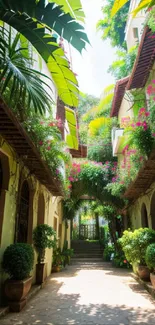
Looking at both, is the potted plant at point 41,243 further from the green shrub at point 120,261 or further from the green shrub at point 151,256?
the green shrub at point 120,261

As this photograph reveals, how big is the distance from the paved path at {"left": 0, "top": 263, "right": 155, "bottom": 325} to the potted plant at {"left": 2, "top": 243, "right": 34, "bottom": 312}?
0.30 meters

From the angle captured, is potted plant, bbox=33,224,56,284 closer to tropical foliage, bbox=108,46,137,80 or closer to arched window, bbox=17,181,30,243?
arched window, bbox=17,181,30,243

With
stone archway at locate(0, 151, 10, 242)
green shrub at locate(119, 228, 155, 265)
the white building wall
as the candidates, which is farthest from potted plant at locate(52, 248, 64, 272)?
the white building wall

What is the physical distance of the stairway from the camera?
17.6m

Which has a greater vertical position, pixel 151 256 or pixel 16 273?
pixel 151 256

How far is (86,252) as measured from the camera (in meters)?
20.1

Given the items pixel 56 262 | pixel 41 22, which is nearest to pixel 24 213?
pixel 56 262

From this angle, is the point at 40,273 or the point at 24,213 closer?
the point at 24,213

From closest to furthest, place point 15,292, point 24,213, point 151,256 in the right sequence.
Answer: point 15,292
point 151,256
point 24,213

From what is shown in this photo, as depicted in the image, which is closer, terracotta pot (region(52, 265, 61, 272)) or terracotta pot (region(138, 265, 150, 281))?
terracotta pot (region(138, 265, 150, 281))

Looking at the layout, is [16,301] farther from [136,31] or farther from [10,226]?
[136,31]

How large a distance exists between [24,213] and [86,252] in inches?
539

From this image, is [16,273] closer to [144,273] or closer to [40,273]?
[40,273]

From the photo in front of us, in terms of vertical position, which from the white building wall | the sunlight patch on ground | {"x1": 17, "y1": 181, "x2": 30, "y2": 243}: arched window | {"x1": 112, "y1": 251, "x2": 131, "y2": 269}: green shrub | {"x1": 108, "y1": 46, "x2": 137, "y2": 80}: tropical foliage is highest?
the white building wall
